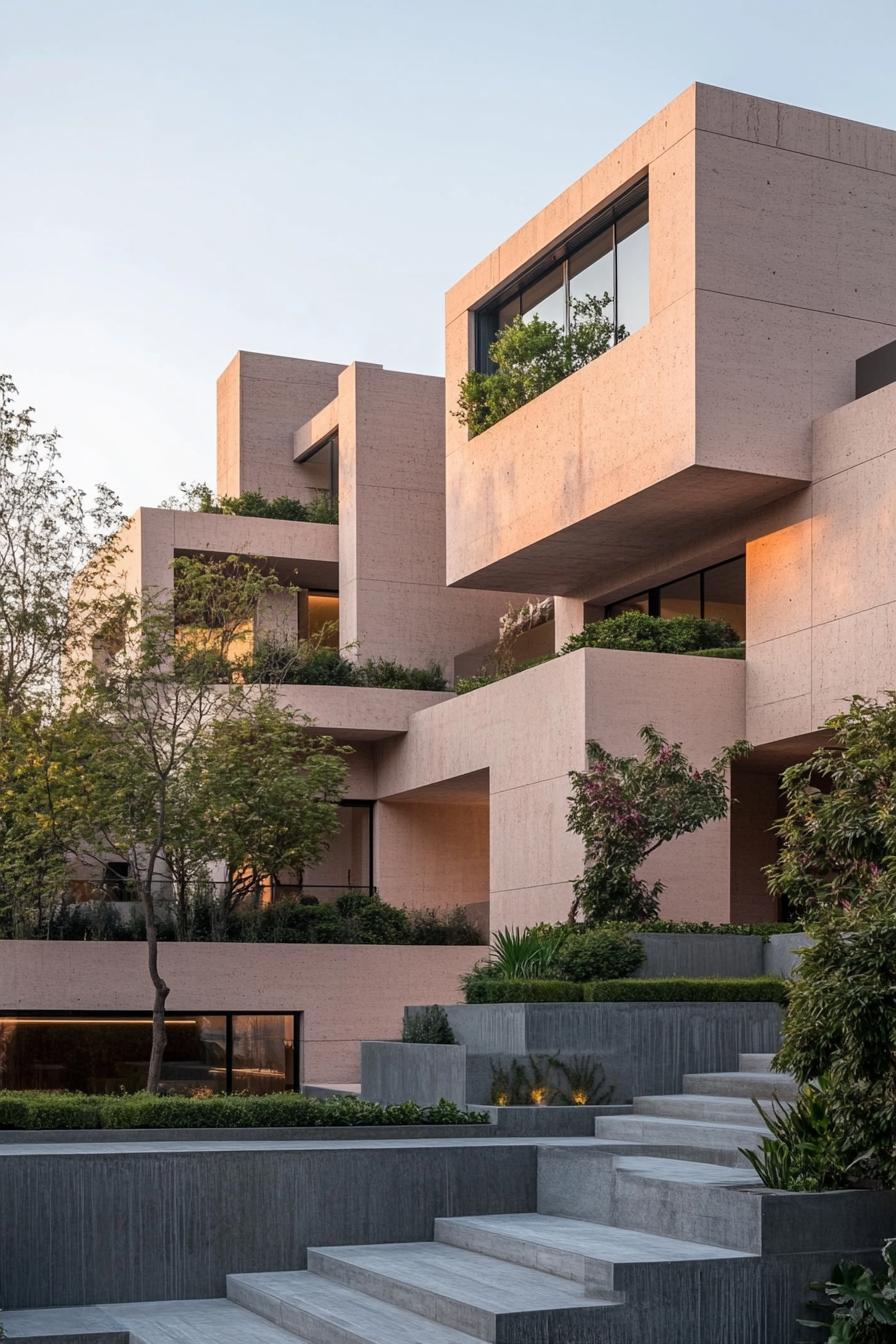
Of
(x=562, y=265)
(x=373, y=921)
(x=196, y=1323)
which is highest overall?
(x=562, y=265)

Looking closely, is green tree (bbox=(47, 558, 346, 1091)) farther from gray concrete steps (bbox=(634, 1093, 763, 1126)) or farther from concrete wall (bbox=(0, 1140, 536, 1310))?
concrete wall (bbox=(0, 1140, 536, 1310))

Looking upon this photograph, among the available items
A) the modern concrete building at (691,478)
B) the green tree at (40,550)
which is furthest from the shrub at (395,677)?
the green tree at (40,550)

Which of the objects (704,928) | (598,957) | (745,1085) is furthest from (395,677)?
(745,1085)

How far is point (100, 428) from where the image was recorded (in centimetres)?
3684

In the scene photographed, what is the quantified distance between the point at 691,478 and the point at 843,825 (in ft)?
27.4

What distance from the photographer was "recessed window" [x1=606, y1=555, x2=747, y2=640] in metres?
20.6

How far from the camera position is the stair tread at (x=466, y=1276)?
8500 mm

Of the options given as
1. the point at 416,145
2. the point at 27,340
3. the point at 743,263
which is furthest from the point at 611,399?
the point at 27,340

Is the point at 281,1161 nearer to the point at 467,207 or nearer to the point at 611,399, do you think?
the point at 611,399

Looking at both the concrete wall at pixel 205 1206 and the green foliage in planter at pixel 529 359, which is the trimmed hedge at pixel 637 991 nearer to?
the concrete wall at pixel 205 1206

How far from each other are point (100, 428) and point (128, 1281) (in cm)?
2882

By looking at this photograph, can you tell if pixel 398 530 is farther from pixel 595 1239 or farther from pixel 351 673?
pixel 595 1239

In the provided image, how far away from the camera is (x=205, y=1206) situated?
34.5 feet

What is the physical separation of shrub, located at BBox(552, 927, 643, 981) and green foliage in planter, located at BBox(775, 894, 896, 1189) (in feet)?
21.9
